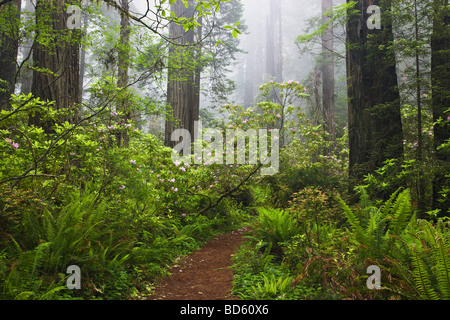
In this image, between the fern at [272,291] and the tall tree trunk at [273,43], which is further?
the tall tree trunk at [273,43]

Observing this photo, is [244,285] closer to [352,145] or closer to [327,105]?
[352,145]

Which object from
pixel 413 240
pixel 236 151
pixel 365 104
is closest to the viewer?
pixel 413 240

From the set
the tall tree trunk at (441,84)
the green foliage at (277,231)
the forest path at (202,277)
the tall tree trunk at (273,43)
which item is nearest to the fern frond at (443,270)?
the forest path at (202,277)

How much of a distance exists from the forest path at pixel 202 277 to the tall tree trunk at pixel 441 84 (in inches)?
126

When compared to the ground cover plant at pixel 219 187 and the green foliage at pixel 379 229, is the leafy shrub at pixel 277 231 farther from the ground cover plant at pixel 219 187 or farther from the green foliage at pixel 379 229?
the green foliage at pixel 379 229

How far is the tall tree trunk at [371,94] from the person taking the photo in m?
5.12

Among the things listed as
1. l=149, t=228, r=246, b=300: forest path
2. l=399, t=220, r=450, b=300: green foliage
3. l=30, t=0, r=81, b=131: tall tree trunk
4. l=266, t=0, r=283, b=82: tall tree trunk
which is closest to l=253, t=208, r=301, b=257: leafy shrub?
l=149, t=228, r=246, b=300: forest path

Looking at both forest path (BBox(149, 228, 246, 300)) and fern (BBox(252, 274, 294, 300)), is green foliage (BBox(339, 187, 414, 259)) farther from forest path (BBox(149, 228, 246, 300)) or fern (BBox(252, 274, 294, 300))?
forest path (BBox(149, 228, 246, 300))

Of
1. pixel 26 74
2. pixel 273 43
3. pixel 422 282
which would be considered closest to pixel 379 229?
pixel 422 282

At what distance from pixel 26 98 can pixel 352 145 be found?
5349mm

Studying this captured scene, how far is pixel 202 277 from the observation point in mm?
3738

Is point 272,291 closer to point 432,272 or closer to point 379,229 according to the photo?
point 379,229
